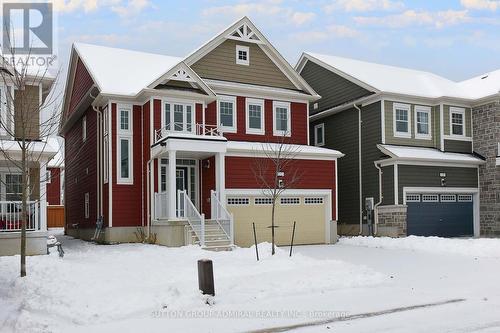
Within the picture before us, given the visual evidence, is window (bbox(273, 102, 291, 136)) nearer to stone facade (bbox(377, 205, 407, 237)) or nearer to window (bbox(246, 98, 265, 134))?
window (bbox(246, 98, 265, 134))

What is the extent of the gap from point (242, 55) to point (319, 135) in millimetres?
7419

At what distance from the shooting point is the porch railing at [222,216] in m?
20.5

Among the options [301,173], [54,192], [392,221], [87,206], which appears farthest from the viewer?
[54,192]

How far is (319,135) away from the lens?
3089cm

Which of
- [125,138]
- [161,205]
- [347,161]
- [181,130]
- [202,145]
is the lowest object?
[161,205]

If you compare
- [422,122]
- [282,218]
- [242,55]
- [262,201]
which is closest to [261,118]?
[242,55]

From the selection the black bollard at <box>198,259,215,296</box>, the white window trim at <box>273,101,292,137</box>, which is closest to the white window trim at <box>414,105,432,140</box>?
the white window trim at <box>273,101,292,137</box>

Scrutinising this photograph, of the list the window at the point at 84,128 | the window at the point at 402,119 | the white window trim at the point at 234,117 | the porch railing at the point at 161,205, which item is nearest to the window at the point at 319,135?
the window at the point at 402,119

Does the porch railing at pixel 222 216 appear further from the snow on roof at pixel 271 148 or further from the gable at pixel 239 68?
the gable at pixel 239 68

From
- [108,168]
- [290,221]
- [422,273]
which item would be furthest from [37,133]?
[422,273]

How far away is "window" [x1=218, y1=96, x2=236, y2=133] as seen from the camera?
81.1 ft

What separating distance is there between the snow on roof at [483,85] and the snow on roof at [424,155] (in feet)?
10.4

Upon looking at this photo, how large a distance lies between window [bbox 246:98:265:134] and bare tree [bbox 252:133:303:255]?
48.3 inches

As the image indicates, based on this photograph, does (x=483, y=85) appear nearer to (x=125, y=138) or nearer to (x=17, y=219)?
(x=125, y=138)
